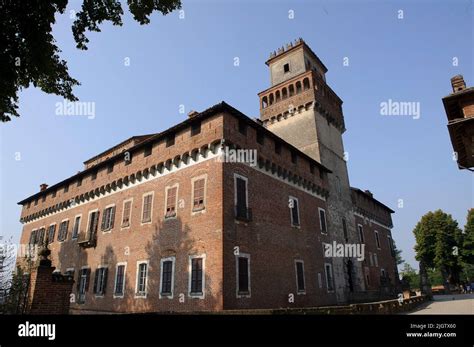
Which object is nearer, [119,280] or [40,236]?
[119,280]

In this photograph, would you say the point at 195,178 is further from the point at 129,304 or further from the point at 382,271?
the point at 382,271

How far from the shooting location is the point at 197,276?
562 inches

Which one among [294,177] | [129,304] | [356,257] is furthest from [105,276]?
[356,257]

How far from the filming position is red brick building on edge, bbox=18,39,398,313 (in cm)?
1476

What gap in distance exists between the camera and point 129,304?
55.6ft

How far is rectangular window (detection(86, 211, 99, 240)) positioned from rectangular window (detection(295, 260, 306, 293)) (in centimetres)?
1438

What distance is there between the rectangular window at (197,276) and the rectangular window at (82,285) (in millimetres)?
10434

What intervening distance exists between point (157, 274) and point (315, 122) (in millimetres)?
17361

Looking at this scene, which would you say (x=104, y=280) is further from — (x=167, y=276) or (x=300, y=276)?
(x=300, y=276)

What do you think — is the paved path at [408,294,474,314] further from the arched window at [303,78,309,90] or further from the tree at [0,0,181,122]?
the tree at [0,0,181,122]

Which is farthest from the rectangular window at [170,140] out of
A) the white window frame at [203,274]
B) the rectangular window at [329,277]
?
the rectangular window at [329,277]

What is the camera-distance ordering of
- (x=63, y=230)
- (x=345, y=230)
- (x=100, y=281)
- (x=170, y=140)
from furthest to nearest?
(x=345, y=230), (x=63, y=230), (x=100, y=281), (x=170, y=140)

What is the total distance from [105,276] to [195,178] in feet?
31.3

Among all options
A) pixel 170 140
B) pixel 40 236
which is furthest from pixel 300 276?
pixel 40 236
